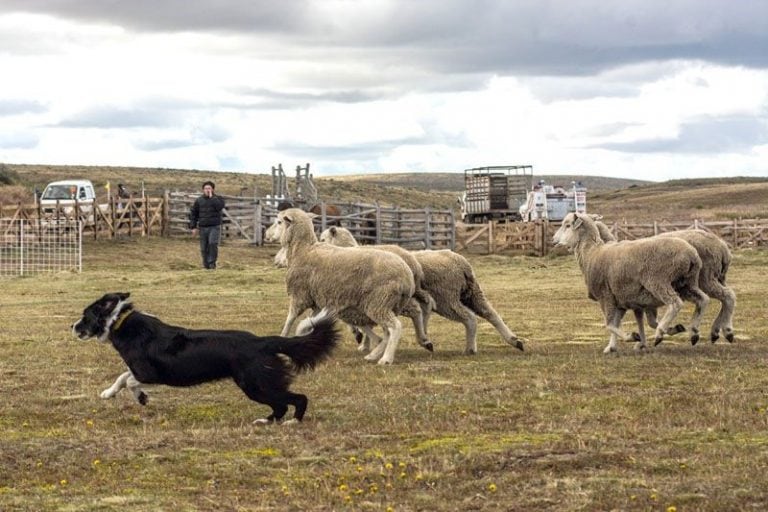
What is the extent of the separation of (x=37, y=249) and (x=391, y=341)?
72.0 feet

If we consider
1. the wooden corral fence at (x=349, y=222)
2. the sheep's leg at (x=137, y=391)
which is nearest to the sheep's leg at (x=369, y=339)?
the sheep's leg at (x=137, y=391)

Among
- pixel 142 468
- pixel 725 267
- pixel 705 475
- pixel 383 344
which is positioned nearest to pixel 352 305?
pixel 383 344

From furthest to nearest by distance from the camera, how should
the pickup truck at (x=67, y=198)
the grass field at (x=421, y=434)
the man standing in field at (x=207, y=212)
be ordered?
the pickup truck at (x=67, y=198) → the man standing in field at (x=207, y=212) → the grass field at (x=421, y=434)

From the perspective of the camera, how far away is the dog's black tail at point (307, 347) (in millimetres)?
→ 10242

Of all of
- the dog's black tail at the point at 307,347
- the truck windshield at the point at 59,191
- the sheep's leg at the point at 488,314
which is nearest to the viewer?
the dog's black tail at the point at 307,347

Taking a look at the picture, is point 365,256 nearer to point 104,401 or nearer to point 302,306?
point 302,306

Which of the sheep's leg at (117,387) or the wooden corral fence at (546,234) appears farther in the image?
the wooden corral fence at (546,234)

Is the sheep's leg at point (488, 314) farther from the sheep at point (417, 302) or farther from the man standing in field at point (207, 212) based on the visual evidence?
the man standing in field at point (207, 212)

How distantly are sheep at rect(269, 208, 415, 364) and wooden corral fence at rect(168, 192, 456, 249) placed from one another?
2610cm

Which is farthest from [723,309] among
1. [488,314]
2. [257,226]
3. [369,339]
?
[257,226]

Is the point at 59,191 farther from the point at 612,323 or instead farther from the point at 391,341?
the point at 391,341

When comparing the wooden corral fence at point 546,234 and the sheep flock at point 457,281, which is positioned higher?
the sheep flock at point 457,281

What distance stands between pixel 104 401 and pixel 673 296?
6.44 meters

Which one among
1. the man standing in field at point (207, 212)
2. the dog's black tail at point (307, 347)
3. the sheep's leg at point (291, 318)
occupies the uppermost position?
the man standing in field at point (207, 212)
